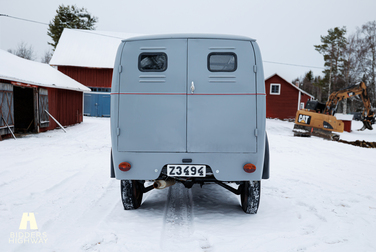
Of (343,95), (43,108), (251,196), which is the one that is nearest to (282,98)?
(343,95)

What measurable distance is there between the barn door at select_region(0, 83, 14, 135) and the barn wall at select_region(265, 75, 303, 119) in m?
28.7

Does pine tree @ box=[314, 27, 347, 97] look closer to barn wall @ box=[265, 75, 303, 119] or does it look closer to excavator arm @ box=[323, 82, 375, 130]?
barn wall @ box=[265, 75, 303, 119]

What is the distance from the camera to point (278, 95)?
33812mm

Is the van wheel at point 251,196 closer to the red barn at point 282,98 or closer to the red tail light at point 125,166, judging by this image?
the red tail light at point 125,166

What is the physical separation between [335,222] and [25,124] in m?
16.2

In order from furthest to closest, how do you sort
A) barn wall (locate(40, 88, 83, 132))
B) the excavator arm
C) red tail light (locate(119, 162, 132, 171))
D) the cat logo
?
the cat logo, the excavator arm, barn wall (locate(40, 88, 83, 132)), red tail light (locate(119, 162, 132, 171))

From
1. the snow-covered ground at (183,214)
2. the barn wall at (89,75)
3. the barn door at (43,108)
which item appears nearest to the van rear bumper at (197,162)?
the snow-covered ground at (183,214)

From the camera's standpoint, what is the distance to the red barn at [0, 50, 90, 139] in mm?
11516

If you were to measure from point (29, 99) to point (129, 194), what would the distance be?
14166 millimetres

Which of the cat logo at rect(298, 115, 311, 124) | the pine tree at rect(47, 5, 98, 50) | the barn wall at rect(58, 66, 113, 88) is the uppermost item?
the pine tree at rect(47, 5, 98, 50)

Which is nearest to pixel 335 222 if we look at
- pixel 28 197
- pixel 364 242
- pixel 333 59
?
pixel 364 242

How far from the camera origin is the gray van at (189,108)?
3.56 metres

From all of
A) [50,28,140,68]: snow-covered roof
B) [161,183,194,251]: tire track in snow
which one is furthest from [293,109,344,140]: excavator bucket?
[50,28,140,68]: snow-covered roof

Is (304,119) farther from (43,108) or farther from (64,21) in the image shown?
(64,21)
